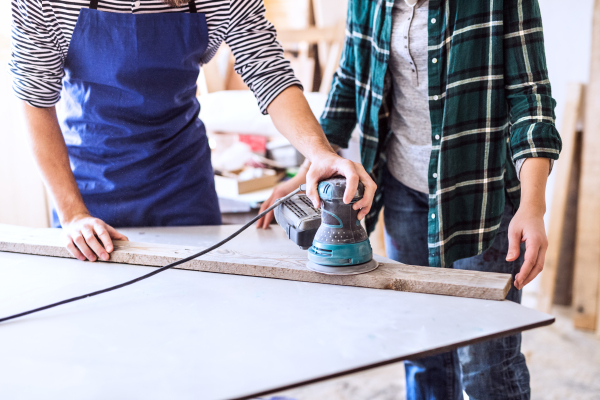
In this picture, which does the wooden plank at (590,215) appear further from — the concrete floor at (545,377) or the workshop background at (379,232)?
the concrete floor at (545,377)

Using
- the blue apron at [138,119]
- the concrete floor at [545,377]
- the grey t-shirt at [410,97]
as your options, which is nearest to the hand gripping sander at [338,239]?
the grey t-shirt at [410,97]

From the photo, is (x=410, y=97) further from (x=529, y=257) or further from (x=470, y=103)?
(x=529, y=257)

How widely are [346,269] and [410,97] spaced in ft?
1.66

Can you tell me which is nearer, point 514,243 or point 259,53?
point 514,243

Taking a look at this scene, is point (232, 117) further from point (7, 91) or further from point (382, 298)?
point (382, 298)

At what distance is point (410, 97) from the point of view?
1276mm

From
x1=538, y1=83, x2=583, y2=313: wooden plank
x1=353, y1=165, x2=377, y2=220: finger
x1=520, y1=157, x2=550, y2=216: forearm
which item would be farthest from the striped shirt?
x1=538, y1=83, x2=583, y2=313: wooden plank

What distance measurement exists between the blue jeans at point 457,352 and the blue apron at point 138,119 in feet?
1.79

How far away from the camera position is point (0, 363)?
2.56ft

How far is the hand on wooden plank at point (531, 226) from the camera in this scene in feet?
3.13

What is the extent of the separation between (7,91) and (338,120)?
1666 millimetres

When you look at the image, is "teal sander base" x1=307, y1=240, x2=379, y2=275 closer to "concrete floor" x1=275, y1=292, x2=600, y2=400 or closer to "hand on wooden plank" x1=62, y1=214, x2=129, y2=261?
"hand on wooden plank" x1=62, y1=214, x2=129, y2=261

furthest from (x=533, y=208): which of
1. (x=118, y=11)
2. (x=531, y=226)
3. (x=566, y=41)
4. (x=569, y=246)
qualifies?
(x=569, y=246)

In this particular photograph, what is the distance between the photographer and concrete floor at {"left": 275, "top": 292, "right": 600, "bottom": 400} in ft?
6.71
